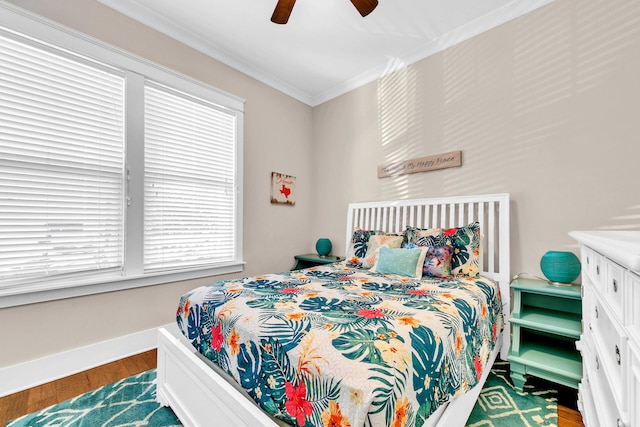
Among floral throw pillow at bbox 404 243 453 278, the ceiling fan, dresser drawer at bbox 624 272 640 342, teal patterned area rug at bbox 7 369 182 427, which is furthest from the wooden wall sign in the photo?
teal patterned area rug at bbox 7 369 182 427

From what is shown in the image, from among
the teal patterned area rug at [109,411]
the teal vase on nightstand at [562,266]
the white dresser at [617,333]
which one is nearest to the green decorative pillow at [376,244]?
the teal vase on nightstand at [562,266]

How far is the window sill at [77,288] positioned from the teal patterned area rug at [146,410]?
0.70 metres

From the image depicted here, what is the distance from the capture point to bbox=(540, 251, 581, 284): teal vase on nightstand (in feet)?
6.27

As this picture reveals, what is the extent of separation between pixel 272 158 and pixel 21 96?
7.02ft

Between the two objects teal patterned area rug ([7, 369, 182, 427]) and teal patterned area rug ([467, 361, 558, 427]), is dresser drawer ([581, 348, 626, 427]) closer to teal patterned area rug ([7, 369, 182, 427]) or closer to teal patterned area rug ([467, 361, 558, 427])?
teal patterned area rug ([467, 361, 558, 427])

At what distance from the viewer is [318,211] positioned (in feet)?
12.9

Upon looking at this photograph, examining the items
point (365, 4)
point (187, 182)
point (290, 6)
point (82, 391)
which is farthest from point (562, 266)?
point (82, 391)

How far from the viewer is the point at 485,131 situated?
2.50 metres

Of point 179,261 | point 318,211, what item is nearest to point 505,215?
point 318,211

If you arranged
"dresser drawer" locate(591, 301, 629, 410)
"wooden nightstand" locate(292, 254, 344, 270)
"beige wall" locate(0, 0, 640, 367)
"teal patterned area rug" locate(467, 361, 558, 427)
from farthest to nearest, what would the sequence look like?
1. "wooden nightstand" locate(292, 254, 344, 270)
2. "beige wall" locate(0, 0, 640, 367)
3. "teal patterned area rug" locate(467, 361, 558, 427)
4. "dresser drawer" locate(591, 301, 629, 410)

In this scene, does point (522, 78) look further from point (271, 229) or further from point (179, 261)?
point (179, 261)

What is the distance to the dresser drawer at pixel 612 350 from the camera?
2.45 feet

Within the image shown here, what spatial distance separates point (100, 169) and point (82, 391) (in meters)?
1.56

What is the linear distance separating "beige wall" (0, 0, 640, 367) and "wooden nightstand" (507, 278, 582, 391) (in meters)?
0.30
